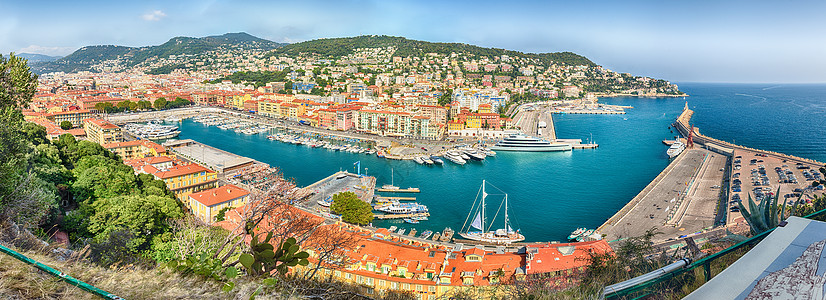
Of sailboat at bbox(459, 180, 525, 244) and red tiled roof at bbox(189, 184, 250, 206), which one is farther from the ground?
red tiled roof at bbox(189, 184, 250, 206)

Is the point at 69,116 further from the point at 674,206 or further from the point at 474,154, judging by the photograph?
the point at 674,206

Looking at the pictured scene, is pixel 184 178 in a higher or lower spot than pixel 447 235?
higher

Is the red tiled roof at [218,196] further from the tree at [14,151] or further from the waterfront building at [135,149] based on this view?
the waterfront building at [135,149]

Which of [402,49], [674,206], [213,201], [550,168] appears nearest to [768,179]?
[674,206]

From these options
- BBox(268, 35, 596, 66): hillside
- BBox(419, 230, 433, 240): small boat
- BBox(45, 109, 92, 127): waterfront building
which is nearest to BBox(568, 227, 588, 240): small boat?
BBox(419, 230, 433, 240): small boat

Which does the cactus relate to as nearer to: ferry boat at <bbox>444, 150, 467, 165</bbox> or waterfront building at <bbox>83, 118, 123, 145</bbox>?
ferry boat at <bbox>444, 150, 467, 165</bbox>

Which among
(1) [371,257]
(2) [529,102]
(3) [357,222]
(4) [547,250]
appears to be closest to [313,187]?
(3) [357,222]

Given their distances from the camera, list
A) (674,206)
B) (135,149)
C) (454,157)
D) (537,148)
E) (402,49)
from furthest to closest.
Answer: (402,49) < (537,148) < (454,157) < (135,149) < (674,206)

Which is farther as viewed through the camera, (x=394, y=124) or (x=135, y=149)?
(x=394, y=124)
